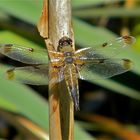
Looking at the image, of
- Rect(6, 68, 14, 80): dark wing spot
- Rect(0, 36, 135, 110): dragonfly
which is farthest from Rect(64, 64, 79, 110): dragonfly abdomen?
Rect(6, 68, 14, 80): dark wing spot

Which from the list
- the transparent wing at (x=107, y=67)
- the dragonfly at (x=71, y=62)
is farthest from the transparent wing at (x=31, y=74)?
the transparent wing at (x=107, y=67)

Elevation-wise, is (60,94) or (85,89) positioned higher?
(60,94)

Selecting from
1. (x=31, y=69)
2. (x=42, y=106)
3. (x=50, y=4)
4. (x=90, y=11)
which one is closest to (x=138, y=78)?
(x=90, y=11)

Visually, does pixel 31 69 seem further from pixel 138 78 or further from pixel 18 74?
pixel 138 78

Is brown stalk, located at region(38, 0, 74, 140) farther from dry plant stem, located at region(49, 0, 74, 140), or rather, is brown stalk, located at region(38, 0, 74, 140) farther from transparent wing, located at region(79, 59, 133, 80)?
transparent wing, located at region(79, 59, 133, 80)

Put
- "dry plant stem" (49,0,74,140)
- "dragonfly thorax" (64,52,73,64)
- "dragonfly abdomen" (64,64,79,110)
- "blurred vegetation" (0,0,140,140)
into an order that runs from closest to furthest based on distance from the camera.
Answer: "dry plant stem" (49,0,74,140) → "dragonfly abdomen" (64,64,79,110) → "dragonfly thorax" (64,52,73,64) → "blurred vegetation" (0,0,140,140)

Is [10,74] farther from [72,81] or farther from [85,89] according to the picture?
[85,89]

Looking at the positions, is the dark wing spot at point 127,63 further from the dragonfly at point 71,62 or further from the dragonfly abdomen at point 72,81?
the dragonfly abdomen at point 72,81

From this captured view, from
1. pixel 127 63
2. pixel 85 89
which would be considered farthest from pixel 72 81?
pixel 85 89
